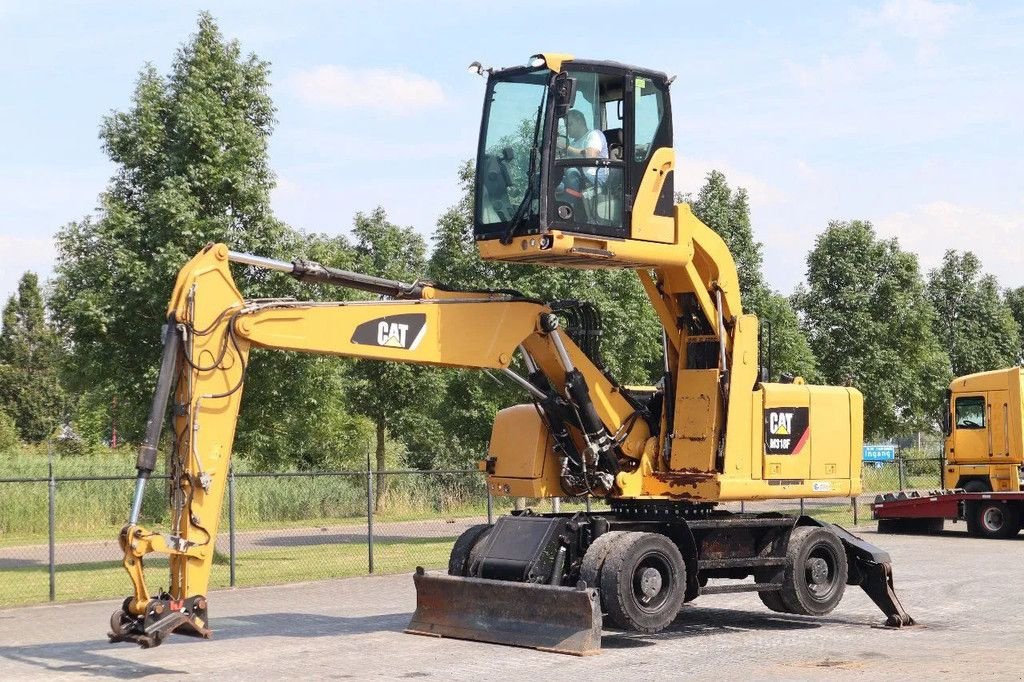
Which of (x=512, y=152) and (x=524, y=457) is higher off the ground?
(x=512, y=152)

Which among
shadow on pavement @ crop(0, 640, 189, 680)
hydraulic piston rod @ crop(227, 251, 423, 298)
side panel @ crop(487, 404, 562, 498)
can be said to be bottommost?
shadow on pavement @ crop(0, 640, 189, 680)

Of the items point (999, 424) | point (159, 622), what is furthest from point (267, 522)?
point (159, 622)

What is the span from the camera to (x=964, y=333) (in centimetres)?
5378

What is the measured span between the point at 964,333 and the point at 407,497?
2721 cm

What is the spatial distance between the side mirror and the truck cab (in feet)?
65.3

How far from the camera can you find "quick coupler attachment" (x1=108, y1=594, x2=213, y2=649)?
11.2 metres

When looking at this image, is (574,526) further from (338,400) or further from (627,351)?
(338,400)

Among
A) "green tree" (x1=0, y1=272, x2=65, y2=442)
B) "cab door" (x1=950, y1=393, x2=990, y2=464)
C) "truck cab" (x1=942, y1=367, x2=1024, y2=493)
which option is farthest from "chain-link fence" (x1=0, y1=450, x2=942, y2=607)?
"green tree" (x1=0, y1=272, x2=65, y2=442)

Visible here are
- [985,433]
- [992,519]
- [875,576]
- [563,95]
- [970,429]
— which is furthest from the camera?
[970,429]

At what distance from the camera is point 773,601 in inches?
627

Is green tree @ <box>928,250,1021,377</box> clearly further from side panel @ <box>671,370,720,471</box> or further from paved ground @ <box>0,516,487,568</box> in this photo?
side panel @ <box>671,370,720,471</box>

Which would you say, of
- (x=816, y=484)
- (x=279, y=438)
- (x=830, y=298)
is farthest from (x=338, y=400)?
(x=816, y=484)

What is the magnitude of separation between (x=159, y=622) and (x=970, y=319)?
157ft

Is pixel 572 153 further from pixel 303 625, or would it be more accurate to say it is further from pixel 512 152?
pixel 303 625
